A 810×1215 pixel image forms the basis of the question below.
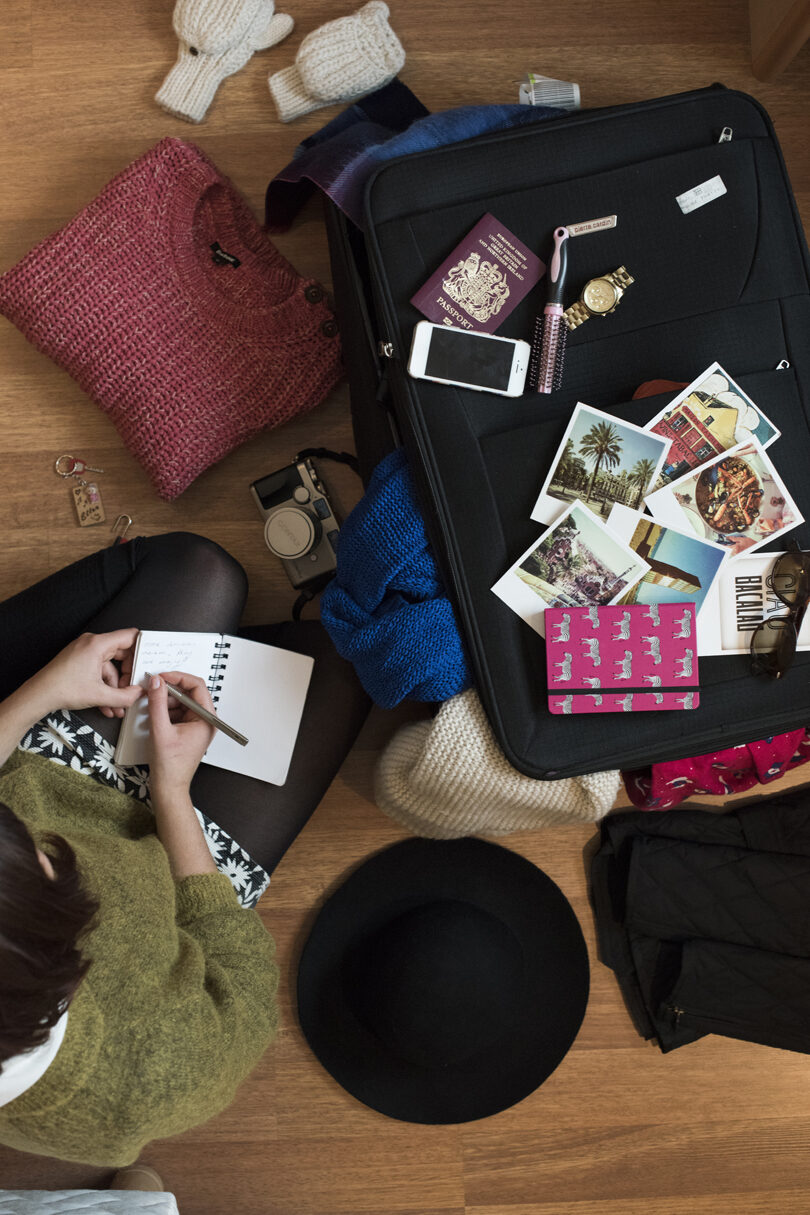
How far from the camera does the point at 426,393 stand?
→ 3.27 ft

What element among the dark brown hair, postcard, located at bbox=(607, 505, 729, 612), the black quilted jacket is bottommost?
the black quilted jacket

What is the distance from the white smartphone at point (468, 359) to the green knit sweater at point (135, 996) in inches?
25.2

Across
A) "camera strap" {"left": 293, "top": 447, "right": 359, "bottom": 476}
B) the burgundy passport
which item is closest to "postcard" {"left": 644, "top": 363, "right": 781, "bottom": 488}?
the burgundy passport

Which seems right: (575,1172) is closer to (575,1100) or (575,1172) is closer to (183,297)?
(575,1100)

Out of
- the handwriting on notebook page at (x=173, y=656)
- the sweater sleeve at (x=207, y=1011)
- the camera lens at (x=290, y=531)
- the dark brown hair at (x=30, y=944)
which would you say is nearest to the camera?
the dark brown hair at (x=30, y=944)

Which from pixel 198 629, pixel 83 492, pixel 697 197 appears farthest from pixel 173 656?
pixel 697 197

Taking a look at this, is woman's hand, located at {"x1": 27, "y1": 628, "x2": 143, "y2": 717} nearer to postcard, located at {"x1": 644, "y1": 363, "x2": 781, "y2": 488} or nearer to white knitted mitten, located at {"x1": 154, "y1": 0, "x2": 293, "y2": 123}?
postcard, located at {"x1": 644, "y1": 363, "x2": 781, "y2": 488}

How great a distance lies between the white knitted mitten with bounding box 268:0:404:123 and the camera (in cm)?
125

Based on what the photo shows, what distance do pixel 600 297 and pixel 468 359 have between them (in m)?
0.17

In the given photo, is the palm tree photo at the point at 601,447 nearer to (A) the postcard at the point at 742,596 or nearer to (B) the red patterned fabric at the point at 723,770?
(A) the postcard at the point at 742,596

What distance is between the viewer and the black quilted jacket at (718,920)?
49.7 inches

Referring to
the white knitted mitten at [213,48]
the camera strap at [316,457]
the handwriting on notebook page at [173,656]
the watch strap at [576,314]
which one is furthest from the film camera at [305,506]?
the white knitted mitten at [213,48]

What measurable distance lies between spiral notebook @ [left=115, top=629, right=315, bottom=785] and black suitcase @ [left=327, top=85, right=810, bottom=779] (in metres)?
0.29

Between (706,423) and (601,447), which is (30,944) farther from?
(706,423)
